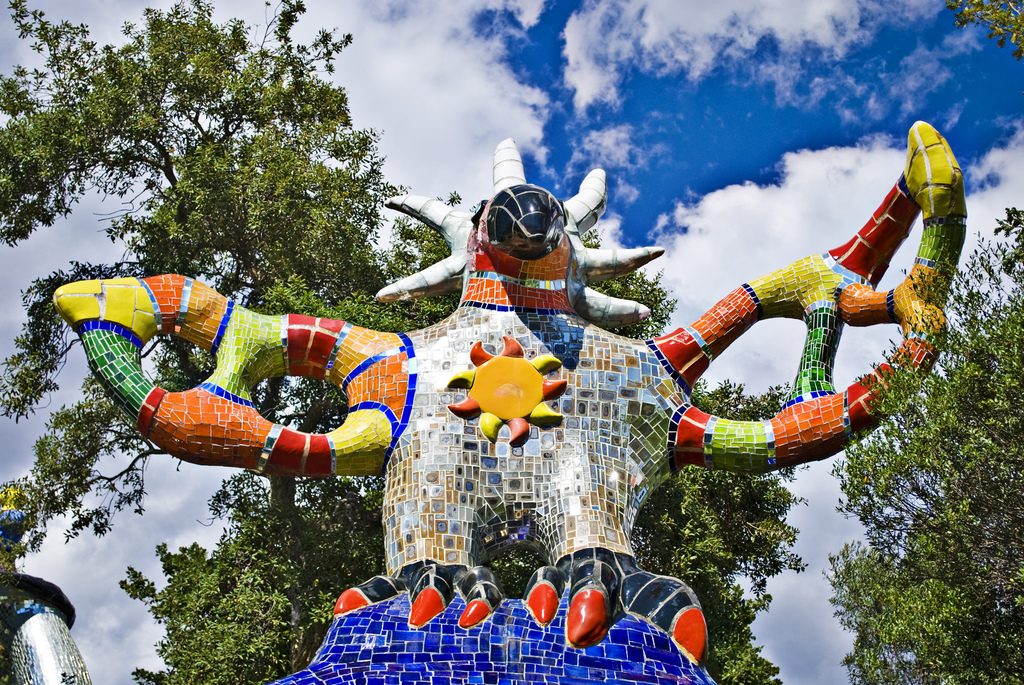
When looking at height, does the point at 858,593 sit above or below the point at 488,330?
above

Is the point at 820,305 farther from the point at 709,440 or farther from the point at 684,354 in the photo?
the point at 709,440

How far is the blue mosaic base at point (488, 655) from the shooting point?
245 inches

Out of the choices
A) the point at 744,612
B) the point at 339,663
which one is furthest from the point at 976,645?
the point at 339,663

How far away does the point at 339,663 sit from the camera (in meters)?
6.34

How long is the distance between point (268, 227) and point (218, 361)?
531cm

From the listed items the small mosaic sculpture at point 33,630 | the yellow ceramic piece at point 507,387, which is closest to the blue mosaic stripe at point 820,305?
the yellow ceramic piece at point 507,387

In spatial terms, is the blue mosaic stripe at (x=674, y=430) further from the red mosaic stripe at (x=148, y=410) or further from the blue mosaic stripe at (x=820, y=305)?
the red mosaic stripe at (x=148, y=410)

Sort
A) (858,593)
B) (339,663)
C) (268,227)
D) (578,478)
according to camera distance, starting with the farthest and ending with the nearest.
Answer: (858,593) < (268,227) < (578,478) < (339,663)

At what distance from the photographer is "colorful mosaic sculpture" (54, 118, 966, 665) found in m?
7.28

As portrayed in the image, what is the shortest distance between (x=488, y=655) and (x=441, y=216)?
3.46 m

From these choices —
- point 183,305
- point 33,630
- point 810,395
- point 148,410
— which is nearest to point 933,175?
point 810,395

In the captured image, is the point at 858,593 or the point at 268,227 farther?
the point at 858,593

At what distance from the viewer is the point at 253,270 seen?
1355cm

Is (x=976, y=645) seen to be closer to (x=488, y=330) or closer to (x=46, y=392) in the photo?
(x=488, y=330)
